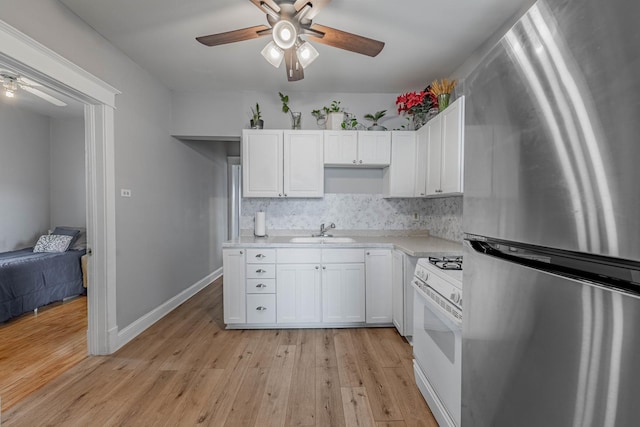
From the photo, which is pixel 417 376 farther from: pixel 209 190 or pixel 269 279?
pixel 209 190

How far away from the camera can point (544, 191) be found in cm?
52

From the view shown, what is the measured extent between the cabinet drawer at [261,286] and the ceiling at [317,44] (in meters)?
2.10

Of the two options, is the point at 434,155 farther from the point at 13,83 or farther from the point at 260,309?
the point at 13,83

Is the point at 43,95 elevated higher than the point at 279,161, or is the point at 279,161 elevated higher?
the point at 43,95

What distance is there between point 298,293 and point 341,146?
162 cm

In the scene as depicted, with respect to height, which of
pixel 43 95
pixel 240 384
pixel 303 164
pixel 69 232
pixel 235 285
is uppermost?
pixel 43 95

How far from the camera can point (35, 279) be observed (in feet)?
10.8

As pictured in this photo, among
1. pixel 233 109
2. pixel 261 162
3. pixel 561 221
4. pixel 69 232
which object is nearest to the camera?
pixel 561 221

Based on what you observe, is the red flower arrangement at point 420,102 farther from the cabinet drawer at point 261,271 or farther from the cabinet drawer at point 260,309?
the cabinet drawer at point 260,309

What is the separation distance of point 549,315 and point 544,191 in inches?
8.5

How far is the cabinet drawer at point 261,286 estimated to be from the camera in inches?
113

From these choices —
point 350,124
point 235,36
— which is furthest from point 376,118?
point 235,36

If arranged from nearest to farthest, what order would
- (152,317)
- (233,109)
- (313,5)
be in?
(313,5) → (152,317) → (233,109)

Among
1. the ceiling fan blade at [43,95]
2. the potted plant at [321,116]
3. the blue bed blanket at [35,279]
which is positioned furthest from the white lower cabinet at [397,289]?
the ceiling fan blade at [43,95]
